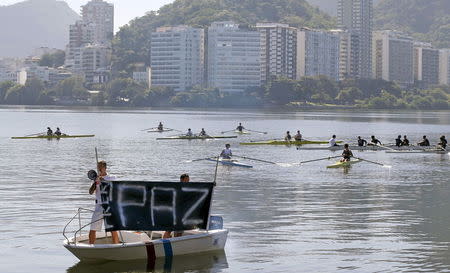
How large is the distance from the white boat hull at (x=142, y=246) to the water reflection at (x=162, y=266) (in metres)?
0.17

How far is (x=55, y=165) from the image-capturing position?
201ft

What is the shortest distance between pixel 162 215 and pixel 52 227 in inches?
313

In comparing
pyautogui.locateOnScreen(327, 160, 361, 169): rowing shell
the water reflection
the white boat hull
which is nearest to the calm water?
the water reflection

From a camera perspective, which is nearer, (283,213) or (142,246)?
(142,246)

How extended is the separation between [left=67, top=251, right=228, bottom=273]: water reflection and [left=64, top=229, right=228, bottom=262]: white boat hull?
0.17 metres

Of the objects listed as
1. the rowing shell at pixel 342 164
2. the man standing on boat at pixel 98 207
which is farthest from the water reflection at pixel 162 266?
the rowing shell at pixel 342 164

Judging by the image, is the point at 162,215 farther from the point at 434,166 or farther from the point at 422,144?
the point at 422,144

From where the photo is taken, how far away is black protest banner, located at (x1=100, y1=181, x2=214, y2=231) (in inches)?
920

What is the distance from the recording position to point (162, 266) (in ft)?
78.2

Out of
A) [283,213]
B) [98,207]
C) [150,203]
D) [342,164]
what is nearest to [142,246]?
[150,203]

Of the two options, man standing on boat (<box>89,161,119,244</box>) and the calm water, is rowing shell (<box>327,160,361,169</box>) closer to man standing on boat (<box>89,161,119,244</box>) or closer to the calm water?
the calm water

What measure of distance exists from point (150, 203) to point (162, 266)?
1.78m

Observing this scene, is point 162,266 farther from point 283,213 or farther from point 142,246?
point 283,213

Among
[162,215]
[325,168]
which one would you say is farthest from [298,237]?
[325,168]
